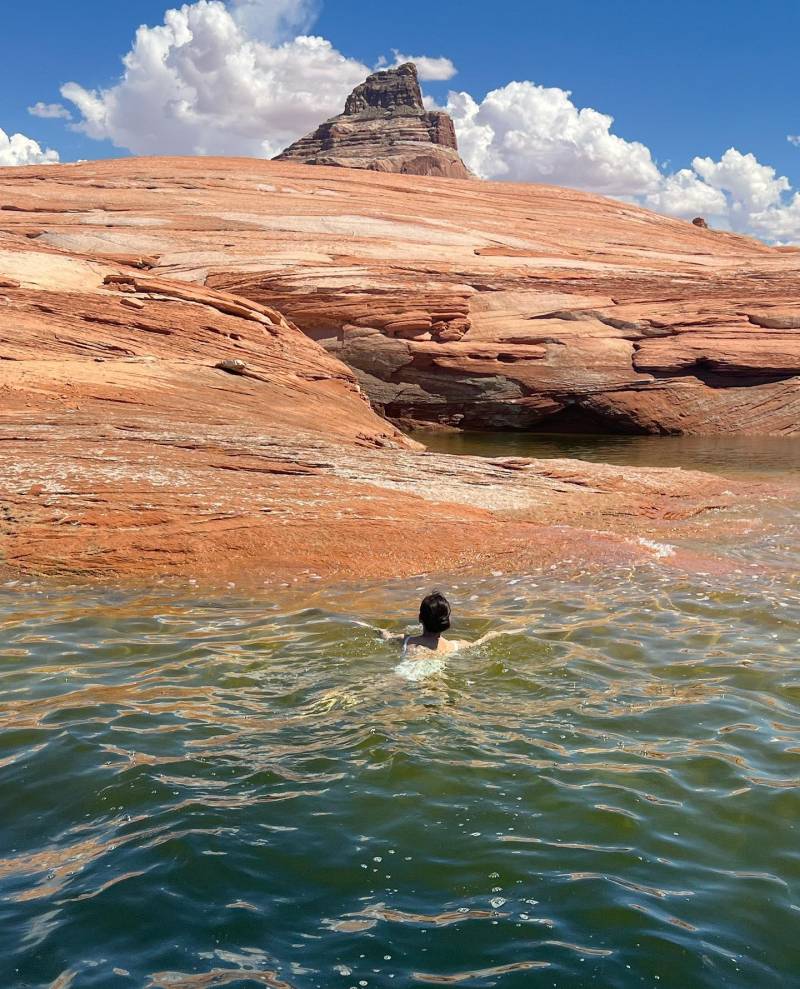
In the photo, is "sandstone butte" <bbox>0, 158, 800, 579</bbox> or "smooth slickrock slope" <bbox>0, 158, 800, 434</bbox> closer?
"sandstone butte" <bbox>0, 158, 800, 579</bbox>

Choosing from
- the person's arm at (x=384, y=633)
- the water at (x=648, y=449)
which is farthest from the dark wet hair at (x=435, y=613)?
the water at (x=648, y=449)

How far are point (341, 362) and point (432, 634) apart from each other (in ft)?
53.2

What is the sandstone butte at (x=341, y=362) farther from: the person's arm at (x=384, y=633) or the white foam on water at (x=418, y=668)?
the white foam on water at (x=418, y=668)

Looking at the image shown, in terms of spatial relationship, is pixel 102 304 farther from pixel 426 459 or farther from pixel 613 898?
pixel 613 898

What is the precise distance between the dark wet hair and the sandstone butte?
3.29 m

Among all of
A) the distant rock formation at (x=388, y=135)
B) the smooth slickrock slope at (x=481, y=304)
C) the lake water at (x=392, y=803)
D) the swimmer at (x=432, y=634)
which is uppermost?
the distant rock formation at (x=388, y=135)

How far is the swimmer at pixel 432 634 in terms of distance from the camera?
781cm

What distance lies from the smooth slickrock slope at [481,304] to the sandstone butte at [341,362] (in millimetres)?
93

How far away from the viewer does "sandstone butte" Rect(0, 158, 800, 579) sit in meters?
11.6

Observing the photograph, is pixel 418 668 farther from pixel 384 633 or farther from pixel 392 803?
pixel 392 803

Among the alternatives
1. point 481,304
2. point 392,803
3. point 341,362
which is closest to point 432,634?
point 392,803

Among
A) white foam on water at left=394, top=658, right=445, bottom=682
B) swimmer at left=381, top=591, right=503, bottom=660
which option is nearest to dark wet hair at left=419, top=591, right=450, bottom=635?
swimmer at left=381, top=591, right=503, bottom=660

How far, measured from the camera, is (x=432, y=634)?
794 cm

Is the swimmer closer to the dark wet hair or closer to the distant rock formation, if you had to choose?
the dark wet hair
